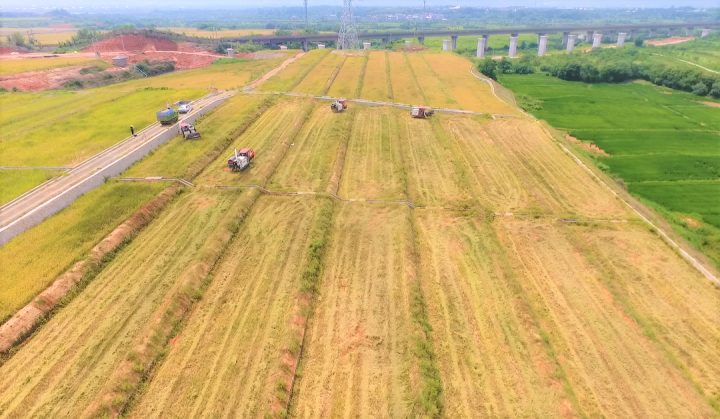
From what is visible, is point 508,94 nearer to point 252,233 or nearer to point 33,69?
point 252,233

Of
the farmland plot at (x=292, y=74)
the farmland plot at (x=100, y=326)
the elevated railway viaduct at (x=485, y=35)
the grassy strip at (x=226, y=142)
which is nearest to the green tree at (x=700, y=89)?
the farmland plot at (x=292, y=74)

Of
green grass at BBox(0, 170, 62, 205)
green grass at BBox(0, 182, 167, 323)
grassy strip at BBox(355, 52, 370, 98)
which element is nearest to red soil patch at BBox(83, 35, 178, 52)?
grassy strip at BBox(355, 52, 370, 98)

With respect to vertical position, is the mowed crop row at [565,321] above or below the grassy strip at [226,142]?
below

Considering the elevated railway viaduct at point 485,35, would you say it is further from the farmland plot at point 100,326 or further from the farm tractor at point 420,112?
the farmland plot at point 100,326

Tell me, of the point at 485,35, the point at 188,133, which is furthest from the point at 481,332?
the point at 485,35

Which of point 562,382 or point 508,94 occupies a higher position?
point 508,94

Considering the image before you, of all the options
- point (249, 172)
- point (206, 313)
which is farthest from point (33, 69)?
point (206, 313)

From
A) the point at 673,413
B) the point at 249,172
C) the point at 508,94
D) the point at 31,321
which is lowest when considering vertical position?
the point at 673,413
